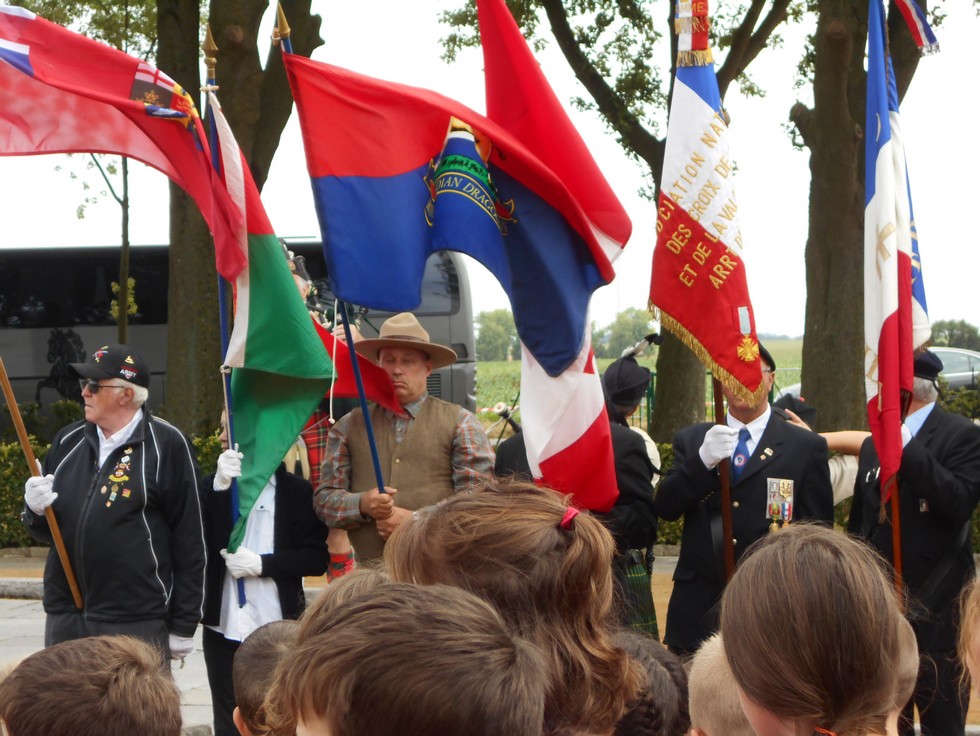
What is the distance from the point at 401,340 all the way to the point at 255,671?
2.32 metres

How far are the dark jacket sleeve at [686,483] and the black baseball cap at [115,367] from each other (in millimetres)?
2206

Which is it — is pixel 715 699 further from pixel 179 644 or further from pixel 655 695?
pixel 179 644

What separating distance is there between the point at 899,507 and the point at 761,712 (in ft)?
10.6

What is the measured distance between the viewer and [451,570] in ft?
7.84

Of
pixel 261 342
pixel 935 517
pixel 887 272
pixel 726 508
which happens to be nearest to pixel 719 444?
pixel 726 508

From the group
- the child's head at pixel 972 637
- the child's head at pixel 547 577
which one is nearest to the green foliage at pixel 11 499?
the child's head at pixel 547 577

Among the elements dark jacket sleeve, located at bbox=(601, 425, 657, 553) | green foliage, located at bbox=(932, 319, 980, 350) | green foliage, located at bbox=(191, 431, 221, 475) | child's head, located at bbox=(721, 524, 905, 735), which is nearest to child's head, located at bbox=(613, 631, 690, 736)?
child's head, located at bbox=(721, 524, 905, 735)

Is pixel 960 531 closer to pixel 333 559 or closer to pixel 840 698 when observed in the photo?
pixel 333 559

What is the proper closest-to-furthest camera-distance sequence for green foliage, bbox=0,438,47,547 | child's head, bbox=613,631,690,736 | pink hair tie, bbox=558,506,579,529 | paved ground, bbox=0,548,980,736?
pink hair tie, bbox=558,506,579,529 → child's head, bbox=613,631,690,736 → paved ground, bbox=0,548,980,736 → green foliage, bbox=0,438,47,547

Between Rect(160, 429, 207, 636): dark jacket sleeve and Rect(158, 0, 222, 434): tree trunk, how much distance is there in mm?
7614

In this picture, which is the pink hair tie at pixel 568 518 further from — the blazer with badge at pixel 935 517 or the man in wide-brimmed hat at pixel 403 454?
the blazer with badge at pixel 935 517

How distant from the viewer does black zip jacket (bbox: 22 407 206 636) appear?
5109mm

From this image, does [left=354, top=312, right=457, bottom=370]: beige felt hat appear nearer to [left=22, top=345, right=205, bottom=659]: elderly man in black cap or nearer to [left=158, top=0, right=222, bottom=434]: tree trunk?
[left=22, top=345, right=205, bottom=659]: elderly man in black cap

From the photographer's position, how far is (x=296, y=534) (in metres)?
5.44
